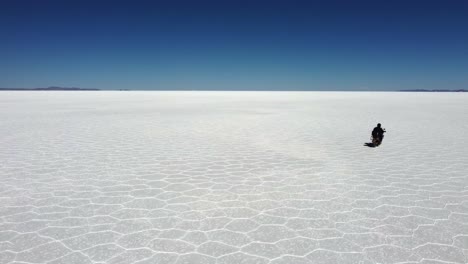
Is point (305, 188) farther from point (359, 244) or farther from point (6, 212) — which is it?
point (6, 212)

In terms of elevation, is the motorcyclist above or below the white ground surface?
above

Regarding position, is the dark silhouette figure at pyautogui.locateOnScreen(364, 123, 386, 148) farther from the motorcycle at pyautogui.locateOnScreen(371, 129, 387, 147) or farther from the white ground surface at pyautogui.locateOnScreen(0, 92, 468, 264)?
the white ground surface at pyautogui.locateOnScreen(0, 92, 468, 264)

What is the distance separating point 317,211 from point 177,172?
107 inches

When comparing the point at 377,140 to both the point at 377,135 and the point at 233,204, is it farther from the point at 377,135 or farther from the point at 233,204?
the point at 233,204

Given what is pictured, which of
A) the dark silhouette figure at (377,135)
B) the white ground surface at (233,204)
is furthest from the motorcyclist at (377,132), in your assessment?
the white ground surface at (233,204)

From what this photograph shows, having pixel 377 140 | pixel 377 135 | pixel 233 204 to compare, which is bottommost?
pixel 233 204

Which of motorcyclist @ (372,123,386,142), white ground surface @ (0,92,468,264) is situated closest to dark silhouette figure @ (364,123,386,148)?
motorcyclist @ (372,123,386,142)

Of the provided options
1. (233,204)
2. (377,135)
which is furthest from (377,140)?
(233,204)

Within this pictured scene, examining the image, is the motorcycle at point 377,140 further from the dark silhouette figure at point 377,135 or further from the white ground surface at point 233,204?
the white ground surface at point 233,204

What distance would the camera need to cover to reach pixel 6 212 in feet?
13.2

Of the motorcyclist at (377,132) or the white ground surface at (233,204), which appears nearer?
the white ground surface at (233,204)

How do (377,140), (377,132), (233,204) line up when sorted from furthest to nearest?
(377,140) < (377,132) < (233,204)

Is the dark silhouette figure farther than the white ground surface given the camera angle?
Yes

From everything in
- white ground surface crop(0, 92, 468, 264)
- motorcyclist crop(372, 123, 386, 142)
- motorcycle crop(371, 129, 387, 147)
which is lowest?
white ground surface crop(0, 92, 468, 264)
